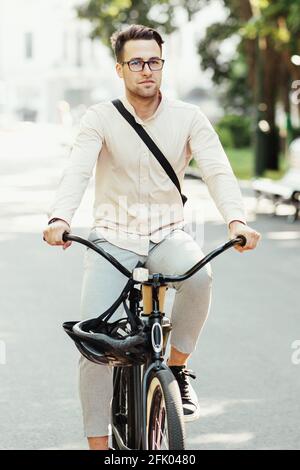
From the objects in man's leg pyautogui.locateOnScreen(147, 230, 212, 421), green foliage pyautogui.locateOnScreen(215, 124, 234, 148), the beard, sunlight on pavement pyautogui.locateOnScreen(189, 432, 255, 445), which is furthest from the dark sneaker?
green foliage pyautogui.locateOnScreen(215, 124, 234, 148)

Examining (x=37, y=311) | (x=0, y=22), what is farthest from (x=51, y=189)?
(x=0, y=22)

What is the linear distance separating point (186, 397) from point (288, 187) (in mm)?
13204

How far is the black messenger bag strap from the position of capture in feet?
15.1

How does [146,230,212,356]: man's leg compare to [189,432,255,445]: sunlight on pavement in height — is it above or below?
above

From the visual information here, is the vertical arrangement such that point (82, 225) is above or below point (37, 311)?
above

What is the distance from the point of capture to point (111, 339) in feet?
14.1

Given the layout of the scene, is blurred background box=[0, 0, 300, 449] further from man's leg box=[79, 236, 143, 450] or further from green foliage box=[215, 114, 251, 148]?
green foliage box=[215, 114, 251, 148]

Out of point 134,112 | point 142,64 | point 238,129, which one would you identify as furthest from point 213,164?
point 238,129

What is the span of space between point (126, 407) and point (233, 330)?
3912 millimetres

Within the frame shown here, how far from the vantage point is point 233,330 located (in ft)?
28.5

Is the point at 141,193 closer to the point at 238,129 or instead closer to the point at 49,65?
the point at 238,129

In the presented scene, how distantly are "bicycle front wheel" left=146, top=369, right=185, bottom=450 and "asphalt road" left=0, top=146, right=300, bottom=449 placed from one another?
1381 millimetres

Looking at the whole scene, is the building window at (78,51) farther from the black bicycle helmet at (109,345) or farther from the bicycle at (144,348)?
the black bicycle helmet at (109,345)
